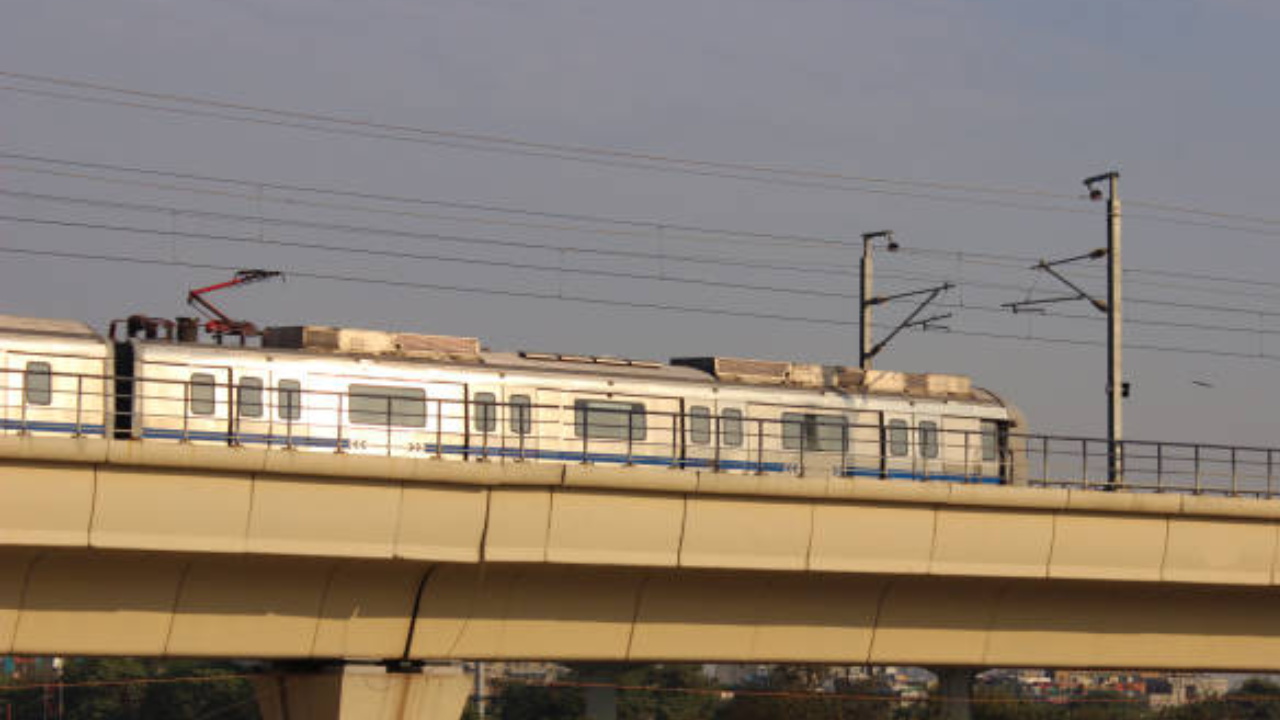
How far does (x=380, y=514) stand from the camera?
94.2 ft

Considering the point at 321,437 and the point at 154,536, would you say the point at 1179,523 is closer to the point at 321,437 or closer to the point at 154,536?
the point at 321,437

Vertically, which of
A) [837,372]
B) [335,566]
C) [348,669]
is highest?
[837,372]

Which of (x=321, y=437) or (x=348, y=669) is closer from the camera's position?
(x=348, y=669)

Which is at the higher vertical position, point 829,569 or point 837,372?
point 837,372

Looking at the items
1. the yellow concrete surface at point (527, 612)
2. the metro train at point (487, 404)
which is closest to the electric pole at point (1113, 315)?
the metro train at point (487, 404)

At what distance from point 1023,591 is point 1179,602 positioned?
3.83 m

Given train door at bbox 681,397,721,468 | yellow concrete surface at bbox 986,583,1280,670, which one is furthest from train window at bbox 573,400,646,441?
yellow concrete surface at bbox 986,583,1280,670

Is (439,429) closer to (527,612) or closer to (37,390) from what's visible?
(527,612)

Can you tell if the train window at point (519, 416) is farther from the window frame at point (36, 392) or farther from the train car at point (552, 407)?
the window frame at point (36, 392)

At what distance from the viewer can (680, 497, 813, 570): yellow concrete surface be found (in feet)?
103

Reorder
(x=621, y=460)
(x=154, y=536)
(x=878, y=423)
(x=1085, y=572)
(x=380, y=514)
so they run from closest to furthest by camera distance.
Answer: (x=154, y=536), (x=380, y=514), (x=1085, y=572), (x=621, y=460), (x=878, y=423)

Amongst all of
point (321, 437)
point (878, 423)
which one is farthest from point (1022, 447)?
point (321, 437)

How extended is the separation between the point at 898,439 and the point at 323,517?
60.2 feet

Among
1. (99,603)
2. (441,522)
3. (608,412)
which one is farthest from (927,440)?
(99,603)
